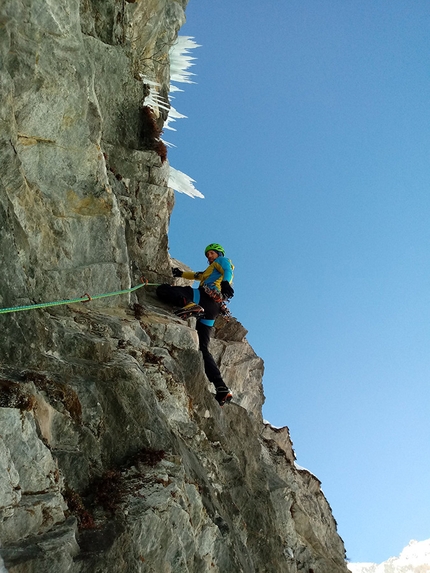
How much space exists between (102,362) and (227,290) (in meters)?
6.70

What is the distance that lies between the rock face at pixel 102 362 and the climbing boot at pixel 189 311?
730 mm

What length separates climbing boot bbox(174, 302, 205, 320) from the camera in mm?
14172

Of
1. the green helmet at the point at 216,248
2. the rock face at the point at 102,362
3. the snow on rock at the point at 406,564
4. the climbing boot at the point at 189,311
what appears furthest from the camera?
the snow on rock at the point at 406,564

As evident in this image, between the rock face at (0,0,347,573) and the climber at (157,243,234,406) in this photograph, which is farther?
the climber at (157,243,234,406)

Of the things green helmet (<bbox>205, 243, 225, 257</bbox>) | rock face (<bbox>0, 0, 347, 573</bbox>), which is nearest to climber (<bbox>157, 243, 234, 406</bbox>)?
green helmet (<bbox>205, 243, 225, 257</bbox>)

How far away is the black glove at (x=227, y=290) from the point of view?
1477cm

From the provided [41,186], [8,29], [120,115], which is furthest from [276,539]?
[120,115]

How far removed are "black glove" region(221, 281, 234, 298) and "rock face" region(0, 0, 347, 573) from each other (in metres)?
1.99

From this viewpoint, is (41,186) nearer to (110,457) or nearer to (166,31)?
(110,457)

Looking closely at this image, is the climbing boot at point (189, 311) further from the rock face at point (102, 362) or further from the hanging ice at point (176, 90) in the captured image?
the hanging ice at point (176, 90)

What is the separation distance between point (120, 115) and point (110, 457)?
1184 cm

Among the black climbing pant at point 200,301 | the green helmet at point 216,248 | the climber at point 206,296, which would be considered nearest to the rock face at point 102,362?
the black climbing pant at point 200,301

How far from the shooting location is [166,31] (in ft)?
61.9

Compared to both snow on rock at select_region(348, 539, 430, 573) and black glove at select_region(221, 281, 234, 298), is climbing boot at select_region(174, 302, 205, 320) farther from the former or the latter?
snow on rock at select_region(348, 539, 430, 573)
